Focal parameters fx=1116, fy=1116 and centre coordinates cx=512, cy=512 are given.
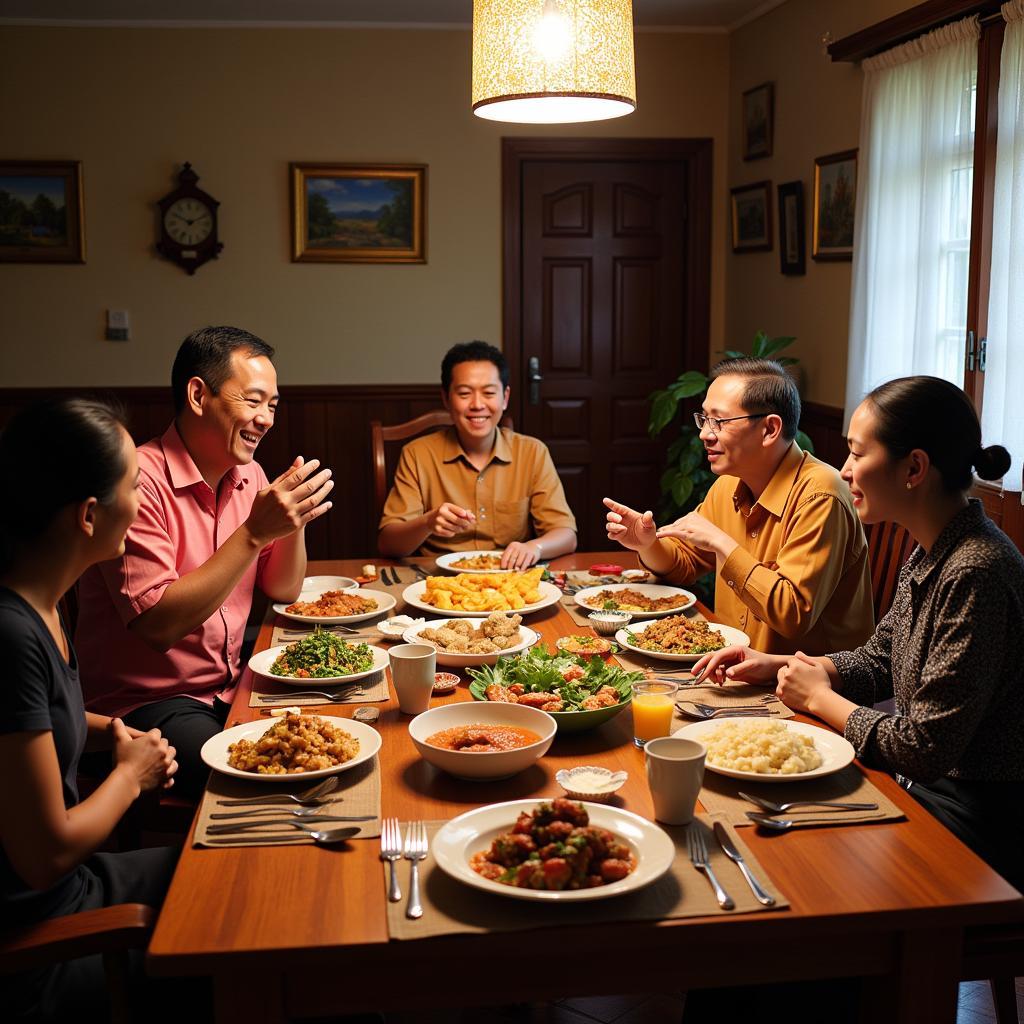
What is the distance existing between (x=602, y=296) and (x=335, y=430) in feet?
4.97

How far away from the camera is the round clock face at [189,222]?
528 centimetres

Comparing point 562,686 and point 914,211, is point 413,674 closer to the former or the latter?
point 562,686

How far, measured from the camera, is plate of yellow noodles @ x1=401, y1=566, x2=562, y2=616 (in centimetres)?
245

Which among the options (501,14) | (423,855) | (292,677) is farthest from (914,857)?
(501,14)

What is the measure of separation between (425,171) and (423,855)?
4.54 meters

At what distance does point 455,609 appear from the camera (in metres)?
2.44

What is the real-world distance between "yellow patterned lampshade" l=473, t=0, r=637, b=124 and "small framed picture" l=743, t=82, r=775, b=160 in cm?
309

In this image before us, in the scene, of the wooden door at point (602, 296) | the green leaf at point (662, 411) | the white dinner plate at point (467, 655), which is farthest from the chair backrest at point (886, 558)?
the wooden door at point (602, 296)

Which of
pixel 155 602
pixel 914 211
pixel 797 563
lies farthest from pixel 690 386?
pixel 155 602

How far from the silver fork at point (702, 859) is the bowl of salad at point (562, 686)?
1.10 ft

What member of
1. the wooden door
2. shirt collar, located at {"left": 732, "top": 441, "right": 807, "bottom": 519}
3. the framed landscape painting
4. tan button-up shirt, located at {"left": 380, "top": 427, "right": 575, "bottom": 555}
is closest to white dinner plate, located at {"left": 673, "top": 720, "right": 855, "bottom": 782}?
shirt collar, located at {"left": 732, "top": 441, "right": 807, "bottom": 519}

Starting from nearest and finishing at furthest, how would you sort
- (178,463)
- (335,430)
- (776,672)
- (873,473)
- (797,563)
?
(873,473)
(776,672)
(797,563)
(178,463)
(335,430)

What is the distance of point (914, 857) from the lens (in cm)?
136

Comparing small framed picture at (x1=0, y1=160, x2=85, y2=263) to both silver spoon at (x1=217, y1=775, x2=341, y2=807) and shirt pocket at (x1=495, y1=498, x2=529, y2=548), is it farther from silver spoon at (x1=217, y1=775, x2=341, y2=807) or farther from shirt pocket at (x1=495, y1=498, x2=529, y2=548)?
silver spoon at (x1=217, y1=775, x2=341, y2=807)
